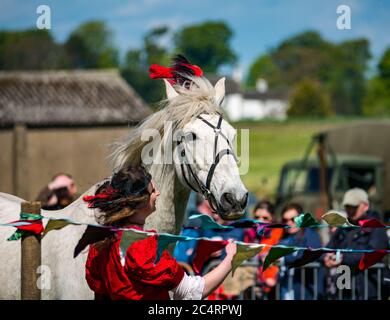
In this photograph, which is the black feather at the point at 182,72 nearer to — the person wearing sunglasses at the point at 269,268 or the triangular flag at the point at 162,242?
the triangular flag at the point at 162,242

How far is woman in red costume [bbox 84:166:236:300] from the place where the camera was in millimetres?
4109

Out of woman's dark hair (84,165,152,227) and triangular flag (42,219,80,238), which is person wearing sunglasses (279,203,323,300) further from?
woman's dark hair (84,165,152,227)

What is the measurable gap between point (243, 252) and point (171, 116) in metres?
1.12

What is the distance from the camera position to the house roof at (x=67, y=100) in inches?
1234

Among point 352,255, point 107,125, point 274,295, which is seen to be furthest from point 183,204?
point 107,125

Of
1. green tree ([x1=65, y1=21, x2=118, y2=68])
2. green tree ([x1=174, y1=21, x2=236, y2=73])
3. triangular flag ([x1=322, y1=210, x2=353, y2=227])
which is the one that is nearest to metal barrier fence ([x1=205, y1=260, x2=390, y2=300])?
triangular flag ([x1=322, y1=210, x2=353, y2=227])

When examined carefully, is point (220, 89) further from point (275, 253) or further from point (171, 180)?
point (275, 253)

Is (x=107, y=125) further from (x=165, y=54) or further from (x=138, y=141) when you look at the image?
(x=165, y=54)

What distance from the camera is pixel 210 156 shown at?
500cm

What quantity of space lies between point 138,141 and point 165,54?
368 ft

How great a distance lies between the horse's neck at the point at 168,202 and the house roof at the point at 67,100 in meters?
25.4

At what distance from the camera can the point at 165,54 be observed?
11619cm

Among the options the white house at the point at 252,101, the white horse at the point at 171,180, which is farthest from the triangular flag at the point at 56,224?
the white house at the point at 252,101

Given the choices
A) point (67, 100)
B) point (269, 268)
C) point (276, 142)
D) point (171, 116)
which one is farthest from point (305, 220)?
point (276, 142)
